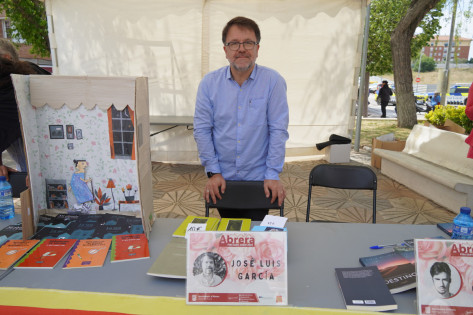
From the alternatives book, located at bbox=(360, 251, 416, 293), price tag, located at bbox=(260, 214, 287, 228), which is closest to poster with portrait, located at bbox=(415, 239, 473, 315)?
book, located at bbox=(360, 251, 416, 293)

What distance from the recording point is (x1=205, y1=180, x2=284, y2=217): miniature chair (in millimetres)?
1905

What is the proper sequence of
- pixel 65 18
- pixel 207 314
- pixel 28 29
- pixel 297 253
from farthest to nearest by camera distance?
pixel 28 29 < pixel 65 18 < pixel 297 253 < pixel 207 314

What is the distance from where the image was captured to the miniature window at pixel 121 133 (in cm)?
138

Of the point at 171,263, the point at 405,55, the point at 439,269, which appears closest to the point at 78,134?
the point at 171,263

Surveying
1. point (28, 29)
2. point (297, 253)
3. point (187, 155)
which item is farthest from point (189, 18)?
point (28, 29)

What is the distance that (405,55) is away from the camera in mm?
7914

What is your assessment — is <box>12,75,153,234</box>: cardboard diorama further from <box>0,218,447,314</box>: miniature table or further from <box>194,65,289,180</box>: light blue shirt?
<box>194,65,289,180</box>: light blue shirt

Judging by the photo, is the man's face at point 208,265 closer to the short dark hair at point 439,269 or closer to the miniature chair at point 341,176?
the short dark hair at point 439,269

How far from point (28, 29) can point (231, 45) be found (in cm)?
825

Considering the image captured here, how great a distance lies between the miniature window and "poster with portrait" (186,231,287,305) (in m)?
0.58

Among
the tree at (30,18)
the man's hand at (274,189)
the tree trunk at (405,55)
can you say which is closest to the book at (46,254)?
the man's hand at (274,189)

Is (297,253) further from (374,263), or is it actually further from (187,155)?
(187,155)

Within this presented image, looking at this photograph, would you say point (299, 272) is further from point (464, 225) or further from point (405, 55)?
point (405, 55)

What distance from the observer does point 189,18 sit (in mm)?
5137
